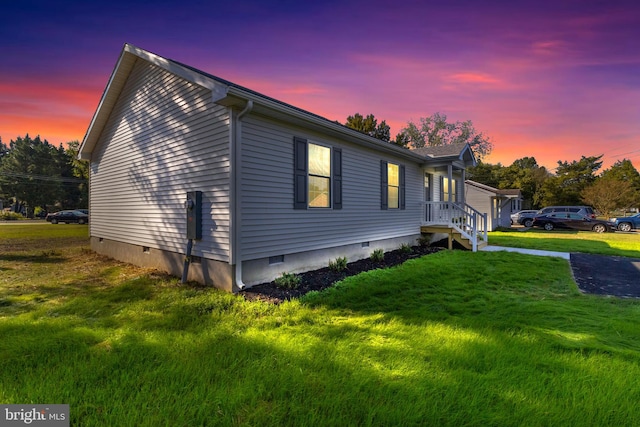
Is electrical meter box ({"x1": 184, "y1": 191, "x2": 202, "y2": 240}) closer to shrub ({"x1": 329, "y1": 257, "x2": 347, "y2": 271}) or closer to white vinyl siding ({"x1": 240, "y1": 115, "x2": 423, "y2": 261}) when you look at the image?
white vinyl siding ({"x1": 240, "y1": 115, "x2": 423, "y2": 261})

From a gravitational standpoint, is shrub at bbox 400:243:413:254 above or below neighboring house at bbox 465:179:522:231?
below

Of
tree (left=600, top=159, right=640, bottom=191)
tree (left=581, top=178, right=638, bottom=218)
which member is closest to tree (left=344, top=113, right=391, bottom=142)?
tree (left=581, top=178, right=638, bottom=218)

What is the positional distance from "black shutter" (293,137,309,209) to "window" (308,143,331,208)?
1.28ft

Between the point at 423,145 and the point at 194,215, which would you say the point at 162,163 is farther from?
the point at 423,145

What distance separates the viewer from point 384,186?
9398 millimetres

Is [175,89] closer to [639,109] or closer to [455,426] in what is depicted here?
[455,426]

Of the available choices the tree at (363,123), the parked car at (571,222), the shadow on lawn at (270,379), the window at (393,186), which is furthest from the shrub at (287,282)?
the parked car at (571,222)

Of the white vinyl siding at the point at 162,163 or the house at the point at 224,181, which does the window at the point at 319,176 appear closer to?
the house at the point at 224,181

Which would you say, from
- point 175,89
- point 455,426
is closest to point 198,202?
point 175,89

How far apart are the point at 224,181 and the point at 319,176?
2517 millimetres

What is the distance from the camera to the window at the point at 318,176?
6547 mm

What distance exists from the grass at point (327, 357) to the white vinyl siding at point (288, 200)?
5.13ft

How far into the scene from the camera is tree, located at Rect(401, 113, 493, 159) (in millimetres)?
41188

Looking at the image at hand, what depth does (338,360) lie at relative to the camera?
2.83 metres
